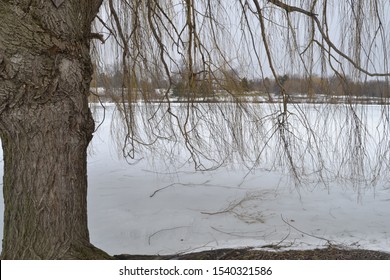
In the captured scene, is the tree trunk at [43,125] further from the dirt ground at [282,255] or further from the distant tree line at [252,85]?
the distant tree line at [252,85]

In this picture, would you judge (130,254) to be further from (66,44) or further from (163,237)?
(66,44)

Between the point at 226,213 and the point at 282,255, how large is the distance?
0.86 meters

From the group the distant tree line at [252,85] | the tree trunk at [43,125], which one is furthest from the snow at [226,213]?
the tree trunk at [43,125]

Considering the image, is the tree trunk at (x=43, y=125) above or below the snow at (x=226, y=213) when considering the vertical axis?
above

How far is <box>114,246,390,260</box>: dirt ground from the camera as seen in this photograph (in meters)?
1.91

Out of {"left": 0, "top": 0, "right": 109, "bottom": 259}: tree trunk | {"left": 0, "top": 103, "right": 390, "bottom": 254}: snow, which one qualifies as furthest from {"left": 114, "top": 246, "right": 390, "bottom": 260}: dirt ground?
{"left": 0, "top": 0, "right": 109, "bottom": 259}: tree trunk

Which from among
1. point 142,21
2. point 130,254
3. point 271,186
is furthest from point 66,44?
point 271,186

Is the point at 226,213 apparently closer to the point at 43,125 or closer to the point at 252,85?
the point at 252,85

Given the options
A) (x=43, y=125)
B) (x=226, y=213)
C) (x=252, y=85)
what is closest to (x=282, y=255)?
(x=226, y=213)

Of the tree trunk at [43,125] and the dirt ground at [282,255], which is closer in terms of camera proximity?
the tree trunk at [43,125]

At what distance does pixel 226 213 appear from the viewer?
9.15 ft

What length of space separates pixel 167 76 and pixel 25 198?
1279 millimetres

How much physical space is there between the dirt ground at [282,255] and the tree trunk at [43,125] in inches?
22.9

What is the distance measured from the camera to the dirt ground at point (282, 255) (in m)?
1.91
